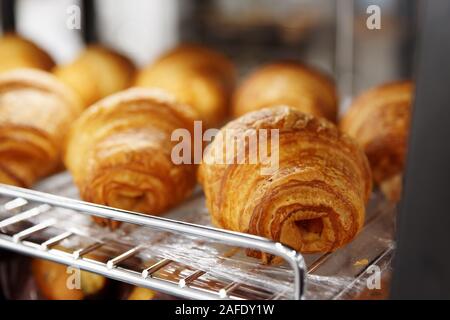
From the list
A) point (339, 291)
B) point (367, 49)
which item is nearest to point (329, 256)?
point (339, 291)

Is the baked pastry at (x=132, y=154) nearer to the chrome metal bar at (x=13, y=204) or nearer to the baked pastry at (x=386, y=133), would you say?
the chrome metal bar at (x=13, y=204)

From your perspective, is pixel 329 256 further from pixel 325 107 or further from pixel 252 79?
pixel 252 79

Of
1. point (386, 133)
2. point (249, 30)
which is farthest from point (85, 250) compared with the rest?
point (249, 30)

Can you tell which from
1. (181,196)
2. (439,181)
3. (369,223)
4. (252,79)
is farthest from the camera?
(252,79)

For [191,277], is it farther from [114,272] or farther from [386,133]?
[386,133]

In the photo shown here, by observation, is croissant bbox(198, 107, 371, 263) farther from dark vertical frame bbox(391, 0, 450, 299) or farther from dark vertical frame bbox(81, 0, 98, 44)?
dark vertical frame bbox(81, 0, 98, 44)
